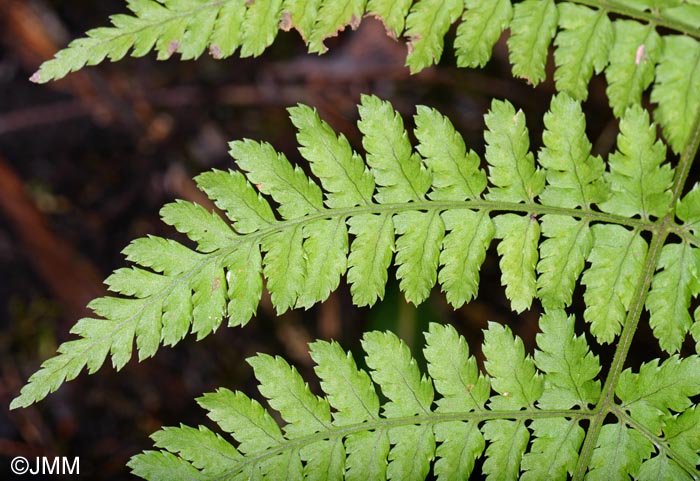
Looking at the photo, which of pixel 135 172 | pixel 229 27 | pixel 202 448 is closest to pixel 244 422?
pixel 202 448

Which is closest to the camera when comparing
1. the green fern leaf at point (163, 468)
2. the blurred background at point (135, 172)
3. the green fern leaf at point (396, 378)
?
the green fern leaf at point (163, 468)

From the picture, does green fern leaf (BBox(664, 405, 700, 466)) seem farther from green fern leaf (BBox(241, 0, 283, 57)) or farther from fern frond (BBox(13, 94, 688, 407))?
green fern leaf (BBox(241, 0, 283, 57))

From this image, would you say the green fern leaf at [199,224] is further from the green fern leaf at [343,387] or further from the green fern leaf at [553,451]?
the green fern leaf at [553,451]

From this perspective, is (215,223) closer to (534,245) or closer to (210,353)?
(534,245)

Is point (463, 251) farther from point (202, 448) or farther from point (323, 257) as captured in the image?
point (202, 448)

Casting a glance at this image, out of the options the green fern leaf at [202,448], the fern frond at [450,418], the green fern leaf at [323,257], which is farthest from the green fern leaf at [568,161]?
the green fern leaf at [202,448]

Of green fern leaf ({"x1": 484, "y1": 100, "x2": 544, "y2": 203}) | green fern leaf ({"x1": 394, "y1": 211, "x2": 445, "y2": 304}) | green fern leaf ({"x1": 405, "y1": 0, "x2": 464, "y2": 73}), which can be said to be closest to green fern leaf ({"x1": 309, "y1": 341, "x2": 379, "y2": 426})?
green fern leaf ({"x1": 394, "y1": 211, "x2": 445, "y2": 304})

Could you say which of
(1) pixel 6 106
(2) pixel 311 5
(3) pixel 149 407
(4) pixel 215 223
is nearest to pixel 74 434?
(3) pixel 149 407
